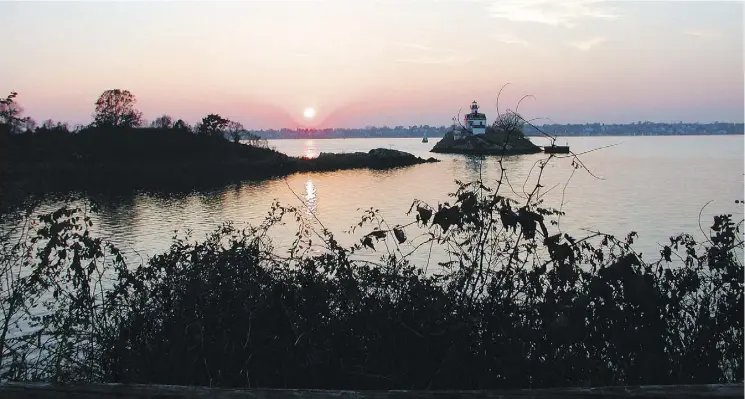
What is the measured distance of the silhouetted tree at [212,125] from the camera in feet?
266

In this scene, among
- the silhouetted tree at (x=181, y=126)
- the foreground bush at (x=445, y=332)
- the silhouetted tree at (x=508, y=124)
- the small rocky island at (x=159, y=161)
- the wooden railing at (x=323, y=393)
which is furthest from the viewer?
the silhouetted tree at (x=181, y=126)

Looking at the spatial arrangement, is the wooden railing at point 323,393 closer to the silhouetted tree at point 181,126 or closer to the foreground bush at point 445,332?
the foreground bush at point 445,332

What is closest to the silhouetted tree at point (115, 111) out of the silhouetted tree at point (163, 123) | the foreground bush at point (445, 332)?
the silhouetted tree at point (163, 123)

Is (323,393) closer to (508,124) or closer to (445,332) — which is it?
(445,332)

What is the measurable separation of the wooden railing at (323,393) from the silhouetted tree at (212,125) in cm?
8126

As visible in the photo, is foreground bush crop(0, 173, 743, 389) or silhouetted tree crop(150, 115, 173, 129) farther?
silhouetted tree crop(150, 115, 173, 129)

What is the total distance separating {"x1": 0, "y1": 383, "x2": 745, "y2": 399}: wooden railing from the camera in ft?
8.15

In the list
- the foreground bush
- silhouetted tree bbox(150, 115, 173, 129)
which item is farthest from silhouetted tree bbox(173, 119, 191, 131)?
the foreground bush

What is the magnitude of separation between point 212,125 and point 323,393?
273ft

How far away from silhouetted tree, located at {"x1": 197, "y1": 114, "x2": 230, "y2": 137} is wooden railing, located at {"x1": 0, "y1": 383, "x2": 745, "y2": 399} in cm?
8126

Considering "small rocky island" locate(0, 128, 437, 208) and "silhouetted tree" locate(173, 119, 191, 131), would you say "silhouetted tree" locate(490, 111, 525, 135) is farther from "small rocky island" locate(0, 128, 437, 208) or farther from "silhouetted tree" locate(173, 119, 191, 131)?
"silhouetted tree" locate(173, 119, 191, 131)

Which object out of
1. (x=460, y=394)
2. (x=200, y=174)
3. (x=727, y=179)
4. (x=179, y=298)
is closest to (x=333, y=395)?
(x=460, y=394)

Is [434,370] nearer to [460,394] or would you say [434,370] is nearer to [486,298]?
[486,298]

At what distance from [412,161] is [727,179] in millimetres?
53900
